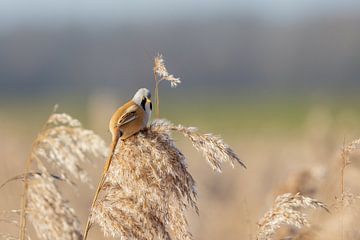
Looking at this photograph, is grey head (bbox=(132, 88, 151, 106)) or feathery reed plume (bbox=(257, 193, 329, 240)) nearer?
feathery reed plume (bbox=(257, 193, 329, 240))

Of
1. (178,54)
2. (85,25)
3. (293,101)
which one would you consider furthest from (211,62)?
(293,101)

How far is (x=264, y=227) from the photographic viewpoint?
286 cm

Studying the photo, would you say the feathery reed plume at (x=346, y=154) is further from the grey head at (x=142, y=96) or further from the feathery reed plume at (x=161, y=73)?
the grey head at (x=142, y=96)

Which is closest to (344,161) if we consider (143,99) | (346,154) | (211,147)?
(346,154)

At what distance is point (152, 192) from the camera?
112 inches

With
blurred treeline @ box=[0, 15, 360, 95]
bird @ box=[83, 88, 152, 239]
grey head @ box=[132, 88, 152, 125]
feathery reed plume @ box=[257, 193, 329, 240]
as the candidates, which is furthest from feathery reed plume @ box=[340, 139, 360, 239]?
blurred treeline @ box=[0, 15, 360, 95]

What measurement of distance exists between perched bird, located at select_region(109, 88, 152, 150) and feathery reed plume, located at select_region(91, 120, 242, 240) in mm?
196

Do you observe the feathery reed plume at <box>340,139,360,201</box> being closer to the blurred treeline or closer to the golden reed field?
the golden reed field

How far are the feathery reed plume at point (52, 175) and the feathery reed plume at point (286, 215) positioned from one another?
2.01 feet

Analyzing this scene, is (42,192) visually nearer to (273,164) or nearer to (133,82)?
(273,164)

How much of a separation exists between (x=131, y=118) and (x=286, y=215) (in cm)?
74

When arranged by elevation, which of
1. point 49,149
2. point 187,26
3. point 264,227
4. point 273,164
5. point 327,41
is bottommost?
point 264,227

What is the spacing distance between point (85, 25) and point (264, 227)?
4935 inches

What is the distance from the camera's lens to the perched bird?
3.10 metres
